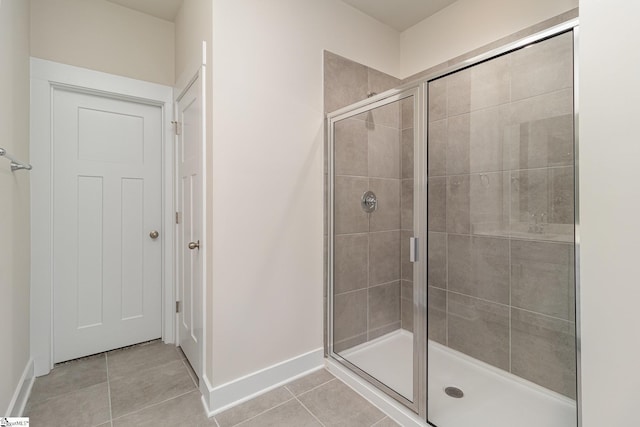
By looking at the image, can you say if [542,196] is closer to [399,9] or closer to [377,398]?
[377,398]

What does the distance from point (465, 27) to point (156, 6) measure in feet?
7.66

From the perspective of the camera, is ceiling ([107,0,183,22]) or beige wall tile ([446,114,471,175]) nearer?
beige wall tile ([446,114,471,175])

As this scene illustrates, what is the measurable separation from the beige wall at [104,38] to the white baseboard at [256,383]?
7.53 feet

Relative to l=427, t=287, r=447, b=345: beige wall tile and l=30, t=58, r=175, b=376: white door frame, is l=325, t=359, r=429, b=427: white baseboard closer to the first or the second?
l=427, t=287, r=447, b=345: beige wall tile

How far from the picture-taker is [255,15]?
1732 millimetres

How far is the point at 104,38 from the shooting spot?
2135mm

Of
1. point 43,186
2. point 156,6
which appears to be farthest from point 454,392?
point 156,6

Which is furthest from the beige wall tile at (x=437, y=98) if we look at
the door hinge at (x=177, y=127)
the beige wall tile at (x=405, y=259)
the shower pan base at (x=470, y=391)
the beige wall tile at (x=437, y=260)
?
the door hinge at (x=177, y=127)

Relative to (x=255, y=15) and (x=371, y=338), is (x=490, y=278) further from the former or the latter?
(x=255, y=15)

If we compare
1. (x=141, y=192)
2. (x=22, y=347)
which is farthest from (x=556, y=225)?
(x=22, y=347)

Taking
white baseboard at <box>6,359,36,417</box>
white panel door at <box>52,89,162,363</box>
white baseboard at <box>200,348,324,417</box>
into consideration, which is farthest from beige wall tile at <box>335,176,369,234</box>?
white baseboard at <box>6,359,36,417</box>

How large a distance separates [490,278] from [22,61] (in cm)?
316

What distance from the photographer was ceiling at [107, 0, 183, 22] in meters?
2.14

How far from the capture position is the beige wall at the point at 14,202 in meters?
1.38
